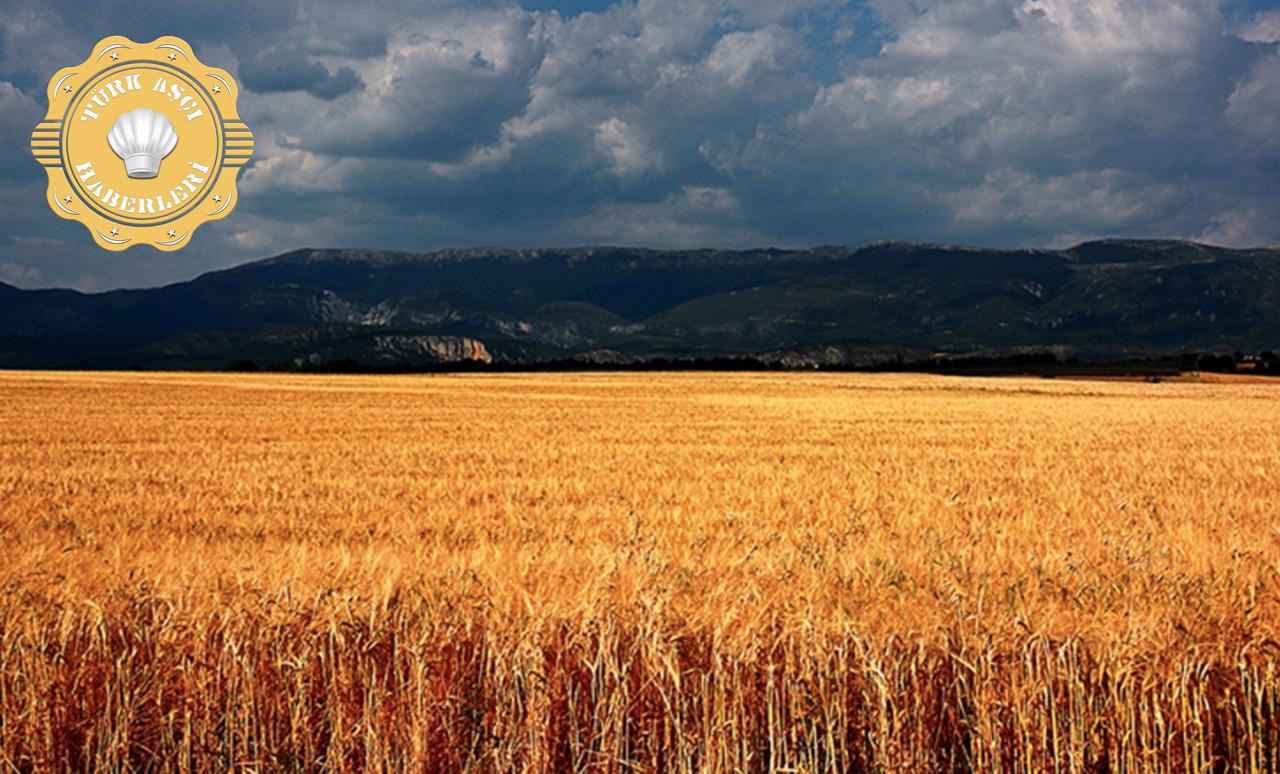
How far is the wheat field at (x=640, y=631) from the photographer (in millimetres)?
5375

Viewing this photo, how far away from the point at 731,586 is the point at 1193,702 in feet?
11.5

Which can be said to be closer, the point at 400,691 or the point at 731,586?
the point at 400,691

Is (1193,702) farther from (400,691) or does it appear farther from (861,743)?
(400,691)

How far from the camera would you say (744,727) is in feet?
17.2

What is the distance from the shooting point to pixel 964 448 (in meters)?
28.1

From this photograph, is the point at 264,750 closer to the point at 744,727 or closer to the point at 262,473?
the point at 744,727

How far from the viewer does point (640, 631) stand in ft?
19.4

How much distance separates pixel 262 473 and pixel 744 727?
1699 cm

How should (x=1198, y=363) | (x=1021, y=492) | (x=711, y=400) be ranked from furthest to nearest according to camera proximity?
(x=1198, y=363) < (x=711, y=400) < (x=1021, y=492)

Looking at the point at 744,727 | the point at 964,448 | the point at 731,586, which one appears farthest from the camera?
the point at 964,448

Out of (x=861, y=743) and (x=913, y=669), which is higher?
(x=913, y=669)

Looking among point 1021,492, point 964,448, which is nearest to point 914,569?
point 1021,492

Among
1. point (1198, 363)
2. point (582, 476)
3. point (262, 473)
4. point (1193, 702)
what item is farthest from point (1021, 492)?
point (1198, 363)

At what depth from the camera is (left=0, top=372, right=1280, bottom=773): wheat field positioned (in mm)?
5375
